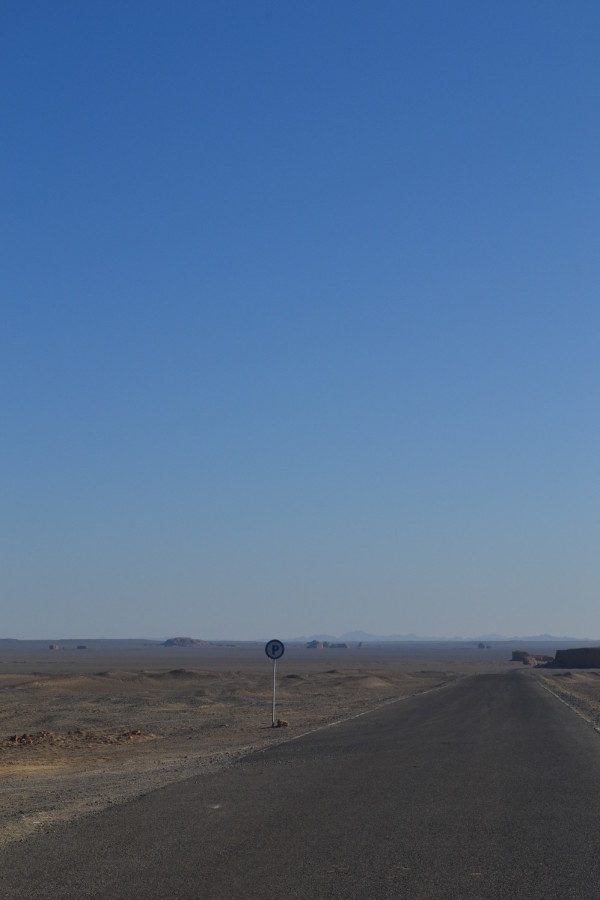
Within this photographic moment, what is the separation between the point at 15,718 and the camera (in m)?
37.1

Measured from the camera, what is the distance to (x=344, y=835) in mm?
11570

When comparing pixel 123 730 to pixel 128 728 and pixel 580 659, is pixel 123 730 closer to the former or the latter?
pixel 128 728

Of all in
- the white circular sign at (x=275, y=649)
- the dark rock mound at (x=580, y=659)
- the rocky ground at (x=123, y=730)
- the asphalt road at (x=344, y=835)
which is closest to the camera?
the asphalt road at (x=344, y=835)

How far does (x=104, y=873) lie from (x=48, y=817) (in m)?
3.72

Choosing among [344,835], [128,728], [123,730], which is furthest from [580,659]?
[344,835]

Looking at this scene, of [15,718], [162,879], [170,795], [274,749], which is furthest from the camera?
[15,718]

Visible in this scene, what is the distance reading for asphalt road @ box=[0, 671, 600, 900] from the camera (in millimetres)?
9195

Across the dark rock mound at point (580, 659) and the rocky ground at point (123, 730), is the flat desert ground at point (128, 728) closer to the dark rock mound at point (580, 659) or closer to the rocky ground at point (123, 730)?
the rocky ground at point (123, 730)

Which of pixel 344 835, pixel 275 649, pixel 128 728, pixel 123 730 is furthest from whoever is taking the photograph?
pixel 128 728

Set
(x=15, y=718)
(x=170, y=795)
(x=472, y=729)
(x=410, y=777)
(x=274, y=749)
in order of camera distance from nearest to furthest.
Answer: (x=170, y=795) < (x=410, y=777) < (x=274, y=749) < (x=472, y=729) < (x=15, y=718)

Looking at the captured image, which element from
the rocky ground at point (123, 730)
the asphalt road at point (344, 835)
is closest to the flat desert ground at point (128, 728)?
the rocky ground at point (123, 730)

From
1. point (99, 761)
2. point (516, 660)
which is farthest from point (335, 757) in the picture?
point (516, 660)

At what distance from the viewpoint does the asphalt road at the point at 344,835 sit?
9195mm

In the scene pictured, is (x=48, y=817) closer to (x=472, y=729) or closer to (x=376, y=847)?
(x=376, y=847)
